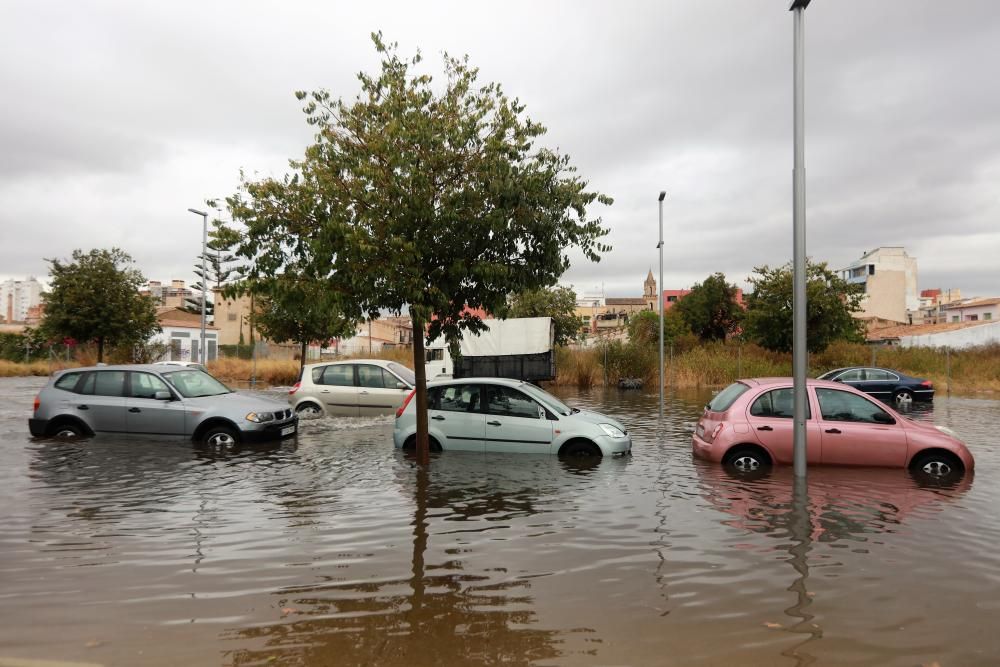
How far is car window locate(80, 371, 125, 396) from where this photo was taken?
40.5 feet

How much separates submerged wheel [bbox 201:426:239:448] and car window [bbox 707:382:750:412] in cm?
809

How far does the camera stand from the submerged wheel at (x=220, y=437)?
468 inches

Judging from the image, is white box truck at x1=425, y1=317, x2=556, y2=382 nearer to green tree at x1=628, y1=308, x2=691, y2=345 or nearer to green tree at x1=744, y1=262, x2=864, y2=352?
green tree at x1=628, y1=308, x2=691, y2=345

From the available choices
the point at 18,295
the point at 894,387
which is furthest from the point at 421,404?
the point at 18,295

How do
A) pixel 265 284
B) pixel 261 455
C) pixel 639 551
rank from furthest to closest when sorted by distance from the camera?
pixel 261 455, pixel 265 284, pixel 639 551

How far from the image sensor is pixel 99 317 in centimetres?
2631

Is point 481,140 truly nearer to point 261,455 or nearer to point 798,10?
point 798,10

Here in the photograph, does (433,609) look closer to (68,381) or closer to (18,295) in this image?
(68,381)

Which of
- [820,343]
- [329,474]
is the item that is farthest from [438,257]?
[820,343]

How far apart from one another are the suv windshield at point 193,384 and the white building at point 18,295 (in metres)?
211

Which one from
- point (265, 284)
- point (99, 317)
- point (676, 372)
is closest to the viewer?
point (265, 284)

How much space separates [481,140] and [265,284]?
3.57 metres

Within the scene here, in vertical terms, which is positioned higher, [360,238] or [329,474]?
[360,238]

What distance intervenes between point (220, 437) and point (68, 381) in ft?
10.9
